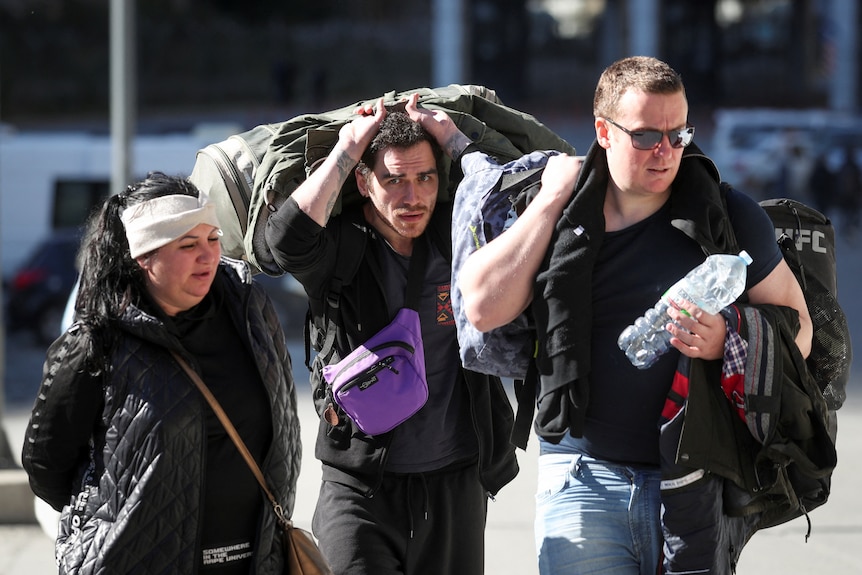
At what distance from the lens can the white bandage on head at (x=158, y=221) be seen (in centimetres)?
301

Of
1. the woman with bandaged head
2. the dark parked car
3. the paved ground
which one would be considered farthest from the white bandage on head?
the dark parked car

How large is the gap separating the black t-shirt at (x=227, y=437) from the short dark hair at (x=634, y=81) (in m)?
1.12

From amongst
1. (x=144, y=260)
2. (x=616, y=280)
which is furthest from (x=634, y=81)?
(x=144, y=260)

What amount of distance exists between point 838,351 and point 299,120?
172 cm

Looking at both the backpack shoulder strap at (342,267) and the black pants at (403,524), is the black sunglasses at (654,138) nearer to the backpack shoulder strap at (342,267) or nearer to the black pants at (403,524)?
the backpack shoulder strap at (342,267)

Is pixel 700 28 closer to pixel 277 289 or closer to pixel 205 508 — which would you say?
pixel 277 289

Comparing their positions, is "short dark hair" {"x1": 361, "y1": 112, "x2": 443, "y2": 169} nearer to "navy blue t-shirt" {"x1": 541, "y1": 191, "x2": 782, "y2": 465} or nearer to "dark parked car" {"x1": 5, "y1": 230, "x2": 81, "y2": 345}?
"navy blue t-shirt" {"x1": 541, "y1": 191, "x2": 782, "y2": 465}

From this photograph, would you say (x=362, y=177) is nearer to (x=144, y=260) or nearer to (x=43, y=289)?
(x=144, y=260)

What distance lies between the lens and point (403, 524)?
3.56m

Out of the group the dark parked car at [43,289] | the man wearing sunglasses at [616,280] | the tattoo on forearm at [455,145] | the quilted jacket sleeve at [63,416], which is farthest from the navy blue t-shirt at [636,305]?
the dark parked car at [43,289]

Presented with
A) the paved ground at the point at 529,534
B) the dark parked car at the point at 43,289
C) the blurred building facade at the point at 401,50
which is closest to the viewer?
the paved ground at the point at 529,534

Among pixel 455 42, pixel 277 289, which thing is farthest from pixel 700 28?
pixel 277 289

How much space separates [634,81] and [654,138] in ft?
0.47

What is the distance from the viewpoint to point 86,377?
116 inches
